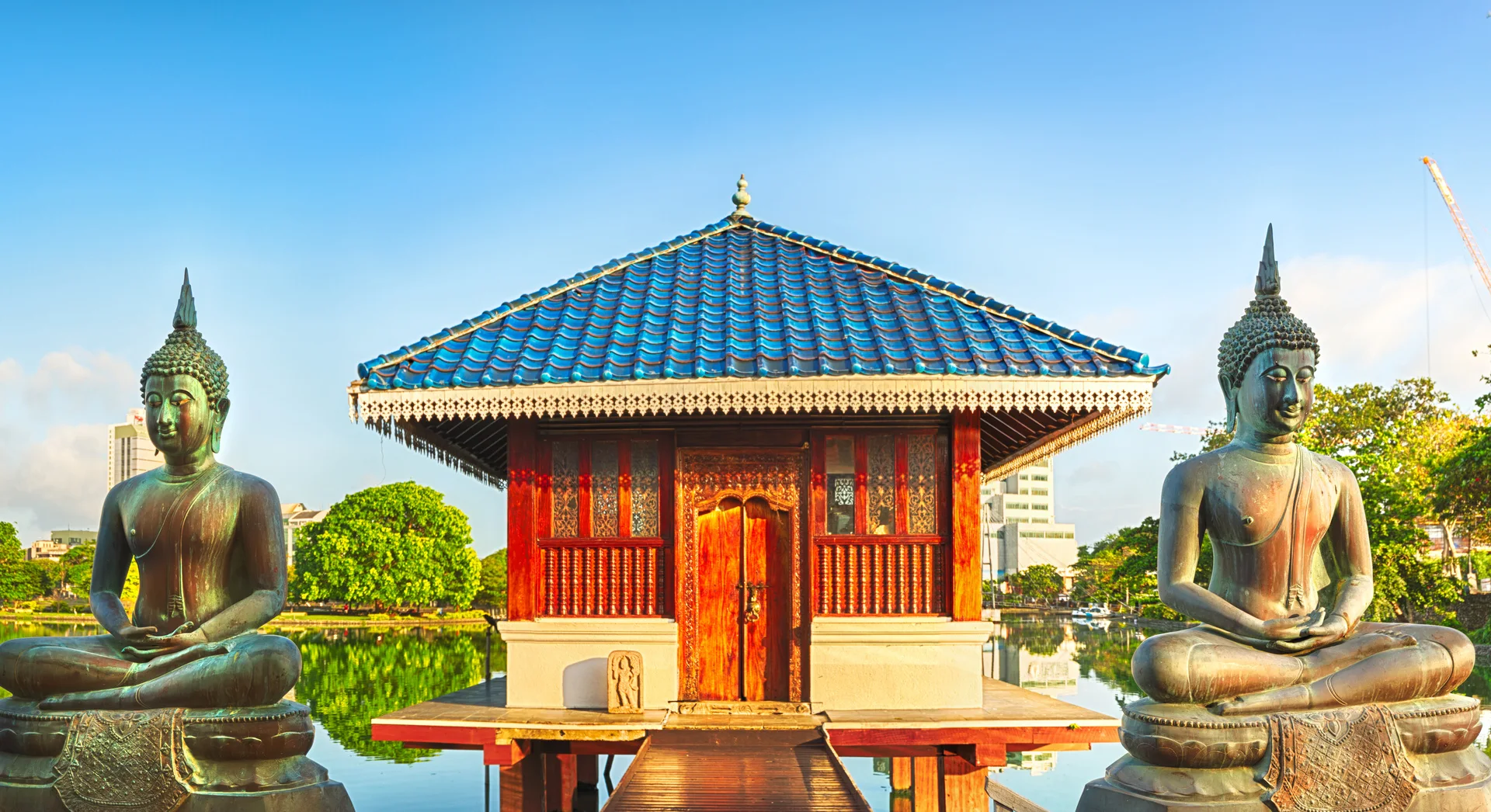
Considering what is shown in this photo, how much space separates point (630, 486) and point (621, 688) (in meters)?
1.70

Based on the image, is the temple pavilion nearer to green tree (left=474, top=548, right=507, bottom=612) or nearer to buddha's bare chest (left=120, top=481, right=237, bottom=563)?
buddha's bare chest (left=120, top=481, right=237, bottom=563)

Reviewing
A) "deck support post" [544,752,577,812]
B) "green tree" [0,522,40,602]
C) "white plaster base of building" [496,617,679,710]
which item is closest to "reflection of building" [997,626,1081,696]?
"deck support post" [544,752,577,812]

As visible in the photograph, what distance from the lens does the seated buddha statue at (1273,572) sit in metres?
5.22

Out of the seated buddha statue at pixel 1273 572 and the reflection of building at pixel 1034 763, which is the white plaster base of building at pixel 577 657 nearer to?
the seated buddha statue at pixel 1273 572

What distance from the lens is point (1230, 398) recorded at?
5.82m

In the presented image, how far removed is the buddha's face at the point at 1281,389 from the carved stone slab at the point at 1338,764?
1.31 m

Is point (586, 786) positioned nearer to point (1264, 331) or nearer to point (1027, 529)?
point (1264, 331)

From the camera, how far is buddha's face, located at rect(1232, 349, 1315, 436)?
549 centimetres

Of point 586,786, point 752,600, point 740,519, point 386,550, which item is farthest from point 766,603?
point 386,550

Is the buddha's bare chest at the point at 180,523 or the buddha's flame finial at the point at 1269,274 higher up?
the buddha's flame finial at the point at 1269,274

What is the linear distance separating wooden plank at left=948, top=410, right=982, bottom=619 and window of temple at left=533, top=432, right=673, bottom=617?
7.95 feet

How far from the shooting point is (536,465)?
403 inches

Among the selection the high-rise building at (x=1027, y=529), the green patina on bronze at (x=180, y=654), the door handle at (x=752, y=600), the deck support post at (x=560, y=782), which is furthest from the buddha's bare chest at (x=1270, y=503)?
the high-rise building at (x=1027, y=529)

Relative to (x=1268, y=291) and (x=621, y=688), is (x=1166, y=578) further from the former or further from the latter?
(x=621, y=688)
